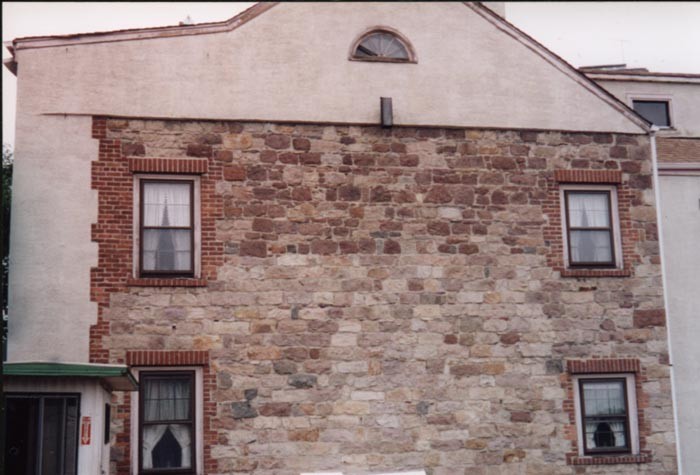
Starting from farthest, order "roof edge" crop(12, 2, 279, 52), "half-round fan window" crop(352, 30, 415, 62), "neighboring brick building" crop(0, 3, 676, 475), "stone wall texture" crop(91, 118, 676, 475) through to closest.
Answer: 1. "half-round fan window" crop(352, 30, 415, 62)
2. "roof edge" crop(12, 2, 279, 52)
3. "stone wall texture" crop(91, 118, 676, 475)
4. "neighboring brick building" crop(0, 3, 676, 475)

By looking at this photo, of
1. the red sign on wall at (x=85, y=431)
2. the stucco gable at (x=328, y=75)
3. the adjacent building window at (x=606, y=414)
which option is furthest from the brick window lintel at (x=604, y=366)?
the red sign on wall at (x=85, y=431)

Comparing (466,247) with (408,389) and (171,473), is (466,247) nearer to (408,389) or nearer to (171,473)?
(408,389)

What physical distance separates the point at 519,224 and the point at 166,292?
19.2ft

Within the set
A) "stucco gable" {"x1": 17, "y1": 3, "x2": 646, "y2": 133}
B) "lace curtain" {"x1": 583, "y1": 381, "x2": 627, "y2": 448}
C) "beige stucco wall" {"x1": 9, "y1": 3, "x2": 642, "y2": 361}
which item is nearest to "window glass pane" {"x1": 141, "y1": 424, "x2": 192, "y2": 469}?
"beige stucco wall" {"x1": 9, "y1": 3, "x2": 642, "y2": 361}

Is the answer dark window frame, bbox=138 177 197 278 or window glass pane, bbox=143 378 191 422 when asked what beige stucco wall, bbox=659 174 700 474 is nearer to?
dark window frame, bbox=138 177 197 278

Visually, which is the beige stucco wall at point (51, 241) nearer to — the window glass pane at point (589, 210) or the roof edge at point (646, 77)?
the window glass pane at point (589, 210)

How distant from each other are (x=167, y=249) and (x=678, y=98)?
1226 centimetres

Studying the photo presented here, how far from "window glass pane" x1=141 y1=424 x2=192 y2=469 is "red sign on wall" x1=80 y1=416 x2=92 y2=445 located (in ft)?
9.24

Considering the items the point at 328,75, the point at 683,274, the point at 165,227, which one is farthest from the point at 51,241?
the point at 683,274

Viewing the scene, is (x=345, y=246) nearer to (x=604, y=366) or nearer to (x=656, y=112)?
(x=604, y=366)

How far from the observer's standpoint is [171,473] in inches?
550

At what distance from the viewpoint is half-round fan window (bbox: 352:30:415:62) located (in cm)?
1593

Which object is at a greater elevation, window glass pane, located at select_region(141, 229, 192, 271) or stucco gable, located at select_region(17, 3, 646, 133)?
stucco gable, located at select_region(17, 3, 646, 133)

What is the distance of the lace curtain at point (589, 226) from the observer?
16.1 m
